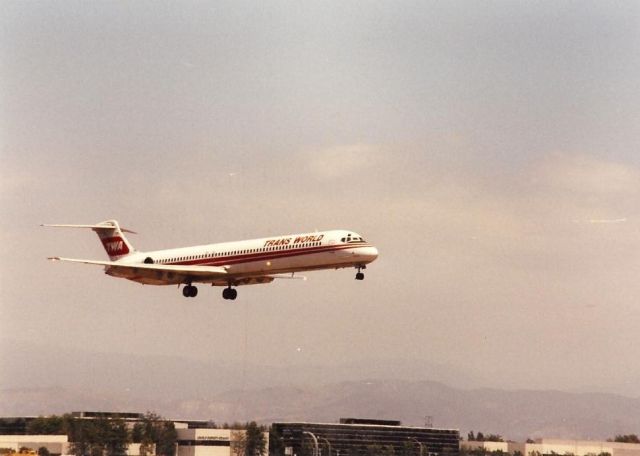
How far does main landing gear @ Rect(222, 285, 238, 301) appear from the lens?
101 meters

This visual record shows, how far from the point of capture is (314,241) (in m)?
88.2

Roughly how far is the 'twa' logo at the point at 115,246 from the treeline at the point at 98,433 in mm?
35935

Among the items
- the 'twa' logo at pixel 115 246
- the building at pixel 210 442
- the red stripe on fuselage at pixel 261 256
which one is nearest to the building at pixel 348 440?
the building at pixel 210 442

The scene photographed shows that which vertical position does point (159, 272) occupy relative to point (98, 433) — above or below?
above

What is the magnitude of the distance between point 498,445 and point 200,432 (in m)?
61.1

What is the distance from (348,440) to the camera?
627 feet

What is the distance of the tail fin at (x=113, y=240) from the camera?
115 meters

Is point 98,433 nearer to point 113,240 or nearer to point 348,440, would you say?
point 113,240

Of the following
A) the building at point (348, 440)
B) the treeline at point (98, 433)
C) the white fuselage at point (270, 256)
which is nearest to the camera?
the white fuselage at point (270, 256)

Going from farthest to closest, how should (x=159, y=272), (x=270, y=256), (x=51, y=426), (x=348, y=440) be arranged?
(x=348, y=440)
(x=51, y=426)
(x=159, y=272)
(x=270, y=256)

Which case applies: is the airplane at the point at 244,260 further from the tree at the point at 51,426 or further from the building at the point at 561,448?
the building at the point at 561,448

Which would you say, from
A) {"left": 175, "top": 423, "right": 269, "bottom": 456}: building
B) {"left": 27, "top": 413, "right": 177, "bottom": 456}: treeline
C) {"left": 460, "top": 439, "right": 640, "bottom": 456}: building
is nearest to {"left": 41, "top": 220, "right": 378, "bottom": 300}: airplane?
{"left": 27, "top": 413, "right": 177, "bottom": 456}: treeline

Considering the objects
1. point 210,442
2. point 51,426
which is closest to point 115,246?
point 51,426

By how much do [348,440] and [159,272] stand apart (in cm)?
9799
